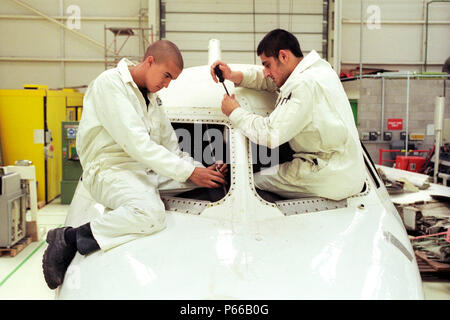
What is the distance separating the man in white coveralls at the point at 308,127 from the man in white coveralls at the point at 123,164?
51cm

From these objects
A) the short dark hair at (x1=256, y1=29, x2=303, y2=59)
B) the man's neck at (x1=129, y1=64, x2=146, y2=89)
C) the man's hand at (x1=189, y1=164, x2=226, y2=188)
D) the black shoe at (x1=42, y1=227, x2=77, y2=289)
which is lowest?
the black shoe at (x1=42, y1=227, x2=77, y2=289)

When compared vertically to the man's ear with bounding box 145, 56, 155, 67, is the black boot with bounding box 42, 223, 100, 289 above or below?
below

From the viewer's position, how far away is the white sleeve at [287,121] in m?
3.05

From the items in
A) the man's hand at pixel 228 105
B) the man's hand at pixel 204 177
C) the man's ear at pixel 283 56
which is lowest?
the man's hand at pixel 204 177

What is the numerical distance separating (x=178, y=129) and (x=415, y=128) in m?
10.8

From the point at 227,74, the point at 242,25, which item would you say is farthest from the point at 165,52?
the point at 242,25

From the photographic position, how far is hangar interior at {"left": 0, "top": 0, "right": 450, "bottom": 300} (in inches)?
408

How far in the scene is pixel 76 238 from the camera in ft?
9.16

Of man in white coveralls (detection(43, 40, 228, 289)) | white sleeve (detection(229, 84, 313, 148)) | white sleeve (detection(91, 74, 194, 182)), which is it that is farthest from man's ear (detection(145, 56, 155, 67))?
white sleeve (detection(229, 84, 313, 148))

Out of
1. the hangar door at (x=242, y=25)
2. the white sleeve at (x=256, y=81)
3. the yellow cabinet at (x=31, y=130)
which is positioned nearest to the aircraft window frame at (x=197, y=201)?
the white sleeve at (x=256, y=81)

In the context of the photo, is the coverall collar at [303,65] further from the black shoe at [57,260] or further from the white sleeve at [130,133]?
the black shoe at [57,260]

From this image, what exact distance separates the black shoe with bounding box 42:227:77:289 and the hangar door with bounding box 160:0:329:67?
12.4m

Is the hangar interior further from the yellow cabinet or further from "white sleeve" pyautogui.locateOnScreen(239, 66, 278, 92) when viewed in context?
"white sleeve" pyautogui.locateOnScreen(239, 66, 278, 92)

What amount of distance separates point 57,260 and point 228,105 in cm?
166
